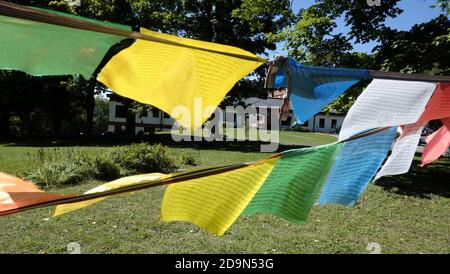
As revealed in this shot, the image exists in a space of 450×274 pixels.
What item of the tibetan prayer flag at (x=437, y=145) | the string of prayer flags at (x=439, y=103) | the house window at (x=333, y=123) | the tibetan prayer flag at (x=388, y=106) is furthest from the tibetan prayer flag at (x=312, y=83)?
the house window at (x=333, y=123)

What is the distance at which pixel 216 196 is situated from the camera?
8.14 ft

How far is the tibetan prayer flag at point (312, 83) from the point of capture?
7.77ft

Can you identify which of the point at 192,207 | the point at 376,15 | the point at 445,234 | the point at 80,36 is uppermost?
the point at 376,15

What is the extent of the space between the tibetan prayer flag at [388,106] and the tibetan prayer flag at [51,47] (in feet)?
5.06

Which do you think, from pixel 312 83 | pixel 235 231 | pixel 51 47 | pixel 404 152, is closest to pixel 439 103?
pixel 404 152

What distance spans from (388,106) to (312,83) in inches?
21.2

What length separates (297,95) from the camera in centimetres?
241

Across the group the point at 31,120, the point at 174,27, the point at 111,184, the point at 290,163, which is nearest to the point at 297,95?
the point at 290,163

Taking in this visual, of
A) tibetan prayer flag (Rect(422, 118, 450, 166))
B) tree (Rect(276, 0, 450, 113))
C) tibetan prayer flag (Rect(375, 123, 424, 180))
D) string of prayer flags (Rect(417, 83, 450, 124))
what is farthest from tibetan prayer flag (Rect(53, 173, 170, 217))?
tree (Rect(276, 0, 450, 113))

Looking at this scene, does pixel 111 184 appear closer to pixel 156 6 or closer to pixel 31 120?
pixel 156 6

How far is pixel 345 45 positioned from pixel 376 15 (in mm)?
1279

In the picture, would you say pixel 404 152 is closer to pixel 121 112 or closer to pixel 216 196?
pixel 216 196
